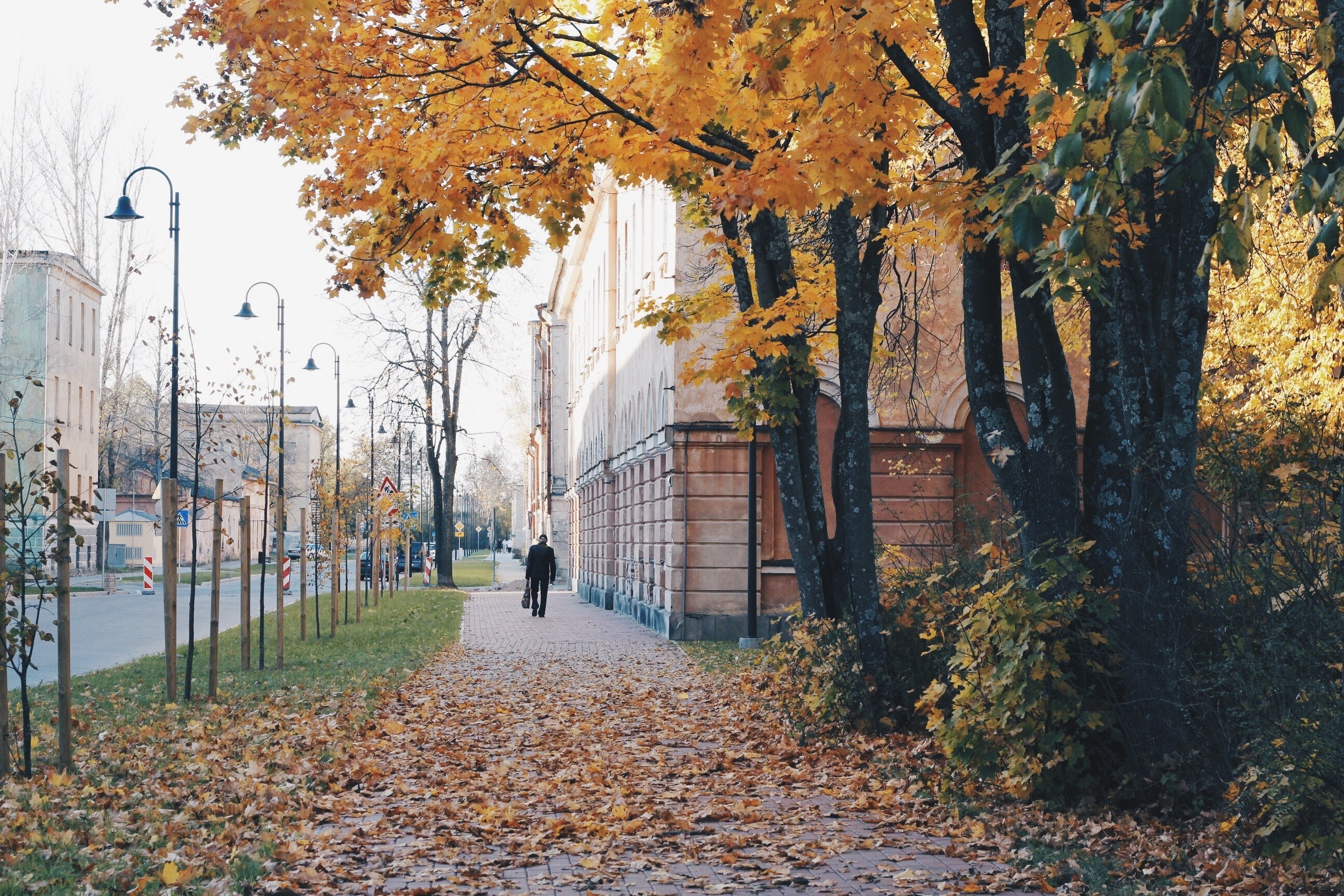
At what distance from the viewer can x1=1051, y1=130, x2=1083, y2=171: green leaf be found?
4410 mm

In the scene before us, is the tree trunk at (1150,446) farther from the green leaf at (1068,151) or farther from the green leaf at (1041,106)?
the green leaf at (1068,151)

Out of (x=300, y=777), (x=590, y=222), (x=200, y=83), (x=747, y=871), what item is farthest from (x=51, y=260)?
(x=747, y=871)

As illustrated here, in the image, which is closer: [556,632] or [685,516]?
[685,516]

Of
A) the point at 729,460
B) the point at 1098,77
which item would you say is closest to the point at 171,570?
the point at 1098,77

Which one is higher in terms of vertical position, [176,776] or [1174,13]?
[1174,13]

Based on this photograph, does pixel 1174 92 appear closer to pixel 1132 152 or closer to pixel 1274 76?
pixel 1274 76

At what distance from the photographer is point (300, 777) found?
9.33 meters

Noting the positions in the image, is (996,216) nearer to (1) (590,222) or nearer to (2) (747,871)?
(2) (747,871)

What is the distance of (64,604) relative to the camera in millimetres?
9742

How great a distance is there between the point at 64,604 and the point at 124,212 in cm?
789

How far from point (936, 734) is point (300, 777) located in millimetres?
4051

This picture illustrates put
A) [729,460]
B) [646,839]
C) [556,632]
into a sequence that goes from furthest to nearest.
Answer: [556,632] → [729,460] → [646,839]

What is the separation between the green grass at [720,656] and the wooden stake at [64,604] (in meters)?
8.50

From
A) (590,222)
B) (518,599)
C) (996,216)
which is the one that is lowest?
(518,599)
